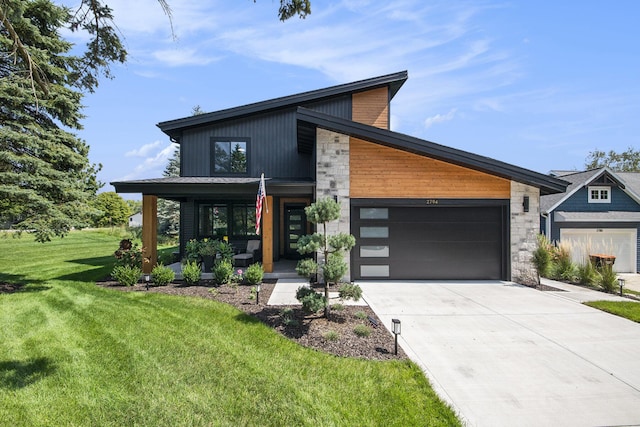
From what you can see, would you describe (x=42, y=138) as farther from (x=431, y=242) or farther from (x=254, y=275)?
(x=431, y=242)

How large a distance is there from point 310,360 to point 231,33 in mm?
6645

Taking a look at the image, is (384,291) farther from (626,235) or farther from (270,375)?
(626,235)

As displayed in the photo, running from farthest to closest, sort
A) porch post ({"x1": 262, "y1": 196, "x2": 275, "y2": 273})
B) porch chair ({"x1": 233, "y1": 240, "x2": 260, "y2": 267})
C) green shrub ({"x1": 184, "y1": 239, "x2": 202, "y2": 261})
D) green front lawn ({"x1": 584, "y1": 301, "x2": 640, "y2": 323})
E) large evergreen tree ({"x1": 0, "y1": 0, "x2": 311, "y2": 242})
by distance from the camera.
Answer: porch chair ({"x1": 233, "y1": 240, "x2": 260, "y2": 267}), green shrub ({"x1": 184, "y1": 239, "x2": 202, "y2": 261}), porch post ({"x1": 262, "y1": 196, "x2": 275, "y2": 273}), large evergreen tree ({"x1": 0, "y1": 0, "x2": 311, "y2": 242}), green front lawn ({"x1": 584, "y1": 301, "x2": 640, "y2": 323})

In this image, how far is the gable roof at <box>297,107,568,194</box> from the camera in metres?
8.82

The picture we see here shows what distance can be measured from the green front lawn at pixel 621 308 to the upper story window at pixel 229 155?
37.7 feet

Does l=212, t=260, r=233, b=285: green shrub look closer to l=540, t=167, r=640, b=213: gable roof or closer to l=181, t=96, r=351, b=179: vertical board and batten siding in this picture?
l=181, t=96, r=351, b=179: vertical board and batten siding

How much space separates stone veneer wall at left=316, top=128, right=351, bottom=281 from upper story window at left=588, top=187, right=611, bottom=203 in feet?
44.8

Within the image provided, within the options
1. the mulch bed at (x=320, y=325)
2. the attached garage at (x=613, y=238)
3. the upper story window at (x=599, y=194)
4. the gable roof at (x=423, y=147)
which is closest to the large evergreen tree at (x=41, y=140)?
the mulch bed at (x=320, y=325)

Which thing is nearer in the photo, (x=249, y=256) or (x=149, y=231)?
(x=149, y=231)

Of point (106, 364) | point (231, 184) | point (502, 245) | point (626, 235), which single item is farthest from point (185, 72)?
point (626, 235)

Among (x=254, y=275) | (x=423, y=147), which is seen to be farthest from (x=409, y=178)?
(x=254, y=275)

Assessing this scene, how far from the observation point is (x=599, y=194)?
1519 centimetres

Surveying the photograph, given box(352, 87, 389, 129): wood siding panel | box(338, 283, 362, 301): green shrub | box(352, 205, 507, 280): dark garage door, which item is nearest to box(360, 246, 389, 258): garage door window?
box(352, 205, 507, 280): dark garage door

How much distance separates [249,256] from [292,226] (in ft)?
11.2
